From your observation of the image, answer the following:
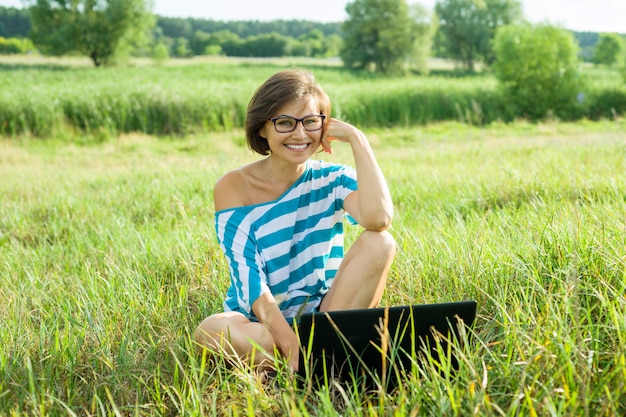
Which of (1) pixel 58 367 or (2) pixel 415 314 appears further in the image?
(1) pixel 58 367

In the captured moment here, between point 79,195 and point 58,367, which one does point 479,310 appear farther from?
point 79,195

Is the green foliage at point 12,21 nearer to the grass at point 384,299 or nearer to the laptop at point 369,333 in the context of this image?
the grass at point 384,299

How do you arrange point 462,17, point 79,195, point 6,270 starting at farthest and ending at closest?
point 462,17
point 79,195
point 6,270

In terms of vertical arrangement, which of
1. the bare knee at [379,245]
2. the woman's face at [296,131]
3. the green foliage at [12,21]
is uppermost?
the green foliage at [12,21]

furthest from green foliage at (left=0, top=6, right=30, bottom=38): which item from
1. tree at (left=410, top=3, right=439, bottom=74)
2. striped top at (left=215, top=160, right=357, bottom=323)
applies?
striped top at (left=215, top=160, right=357, bottom=323)

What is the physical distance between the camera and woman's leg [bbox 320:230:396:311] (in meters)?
2.26

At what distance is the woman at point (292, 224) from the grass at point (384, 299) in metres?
0.19

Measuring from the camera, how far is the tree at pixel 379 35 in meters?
33.8

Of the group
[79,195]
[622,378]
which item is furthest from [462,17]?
[622,378]

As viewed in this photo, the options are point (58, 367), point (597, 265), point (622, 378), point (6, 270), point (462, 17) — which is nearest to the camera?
point (622, 378)

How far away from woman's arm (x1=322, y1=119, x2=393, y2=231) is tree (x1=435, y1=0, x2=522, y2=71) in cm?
4541

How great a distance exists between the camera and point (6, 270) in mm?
3523

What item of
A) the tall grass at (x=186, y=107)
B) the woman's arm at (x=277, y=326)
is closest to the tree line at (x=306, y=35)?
the tall grass at (x=186, y=107)

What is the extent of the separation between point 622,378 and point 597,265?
82 cm
